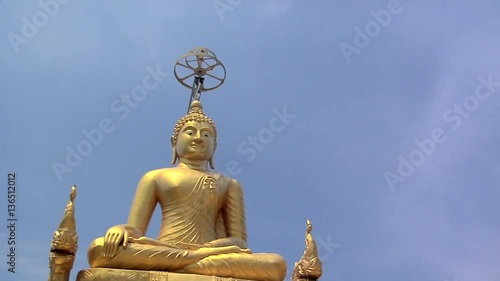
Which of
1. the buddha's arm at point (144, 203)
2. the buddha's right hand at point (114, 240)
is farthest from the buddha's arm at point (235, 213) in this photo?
the buddha's right hand at point (114, 240)

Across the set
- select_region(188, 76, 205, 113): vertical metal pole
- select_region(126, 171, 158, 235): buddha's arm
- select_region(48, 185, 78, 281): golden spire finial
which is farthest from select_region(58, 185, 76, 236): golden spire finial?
select_region(188, 76, 205, 113): vertical metal pole

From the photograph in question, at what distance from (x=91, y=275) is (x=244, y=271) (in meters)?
1.65

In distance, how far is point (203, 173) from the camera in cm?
913

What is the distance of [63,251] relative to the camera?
23.6ft

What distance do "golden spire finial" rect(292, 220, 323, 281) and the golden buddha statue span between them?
0.18 meters

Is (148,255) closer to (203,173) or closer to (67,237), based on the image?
(67,237)

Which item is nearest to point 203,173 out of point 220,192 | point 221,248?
point 220,192

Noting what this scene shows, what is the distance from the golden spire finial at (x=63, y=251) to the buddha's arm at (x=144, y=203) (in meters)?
1.35

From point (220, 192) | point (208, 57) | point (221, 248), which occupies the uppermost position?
point (208, 57)

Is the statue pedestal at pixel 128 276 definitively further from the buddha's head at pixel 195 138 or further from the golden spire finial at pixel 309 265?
the buddha's head at pixel 195 138

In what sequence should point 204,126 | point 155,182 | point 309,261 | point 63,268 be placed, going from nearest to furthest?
1. point 63,268
2. point 309,261
3. point 155,182
4. point 204,126

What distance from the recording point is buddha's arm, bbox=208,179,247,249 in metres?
8.88

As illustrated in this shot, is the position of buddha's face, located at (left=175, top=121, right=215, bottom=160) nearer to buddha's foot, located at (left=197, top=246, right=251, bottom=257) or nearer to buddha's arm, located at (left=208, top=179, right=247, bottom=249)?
buddha's arm, located at (left=208, top=179, right=247, bottom=249)

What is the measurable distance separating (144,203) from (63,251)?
5.78 feet
